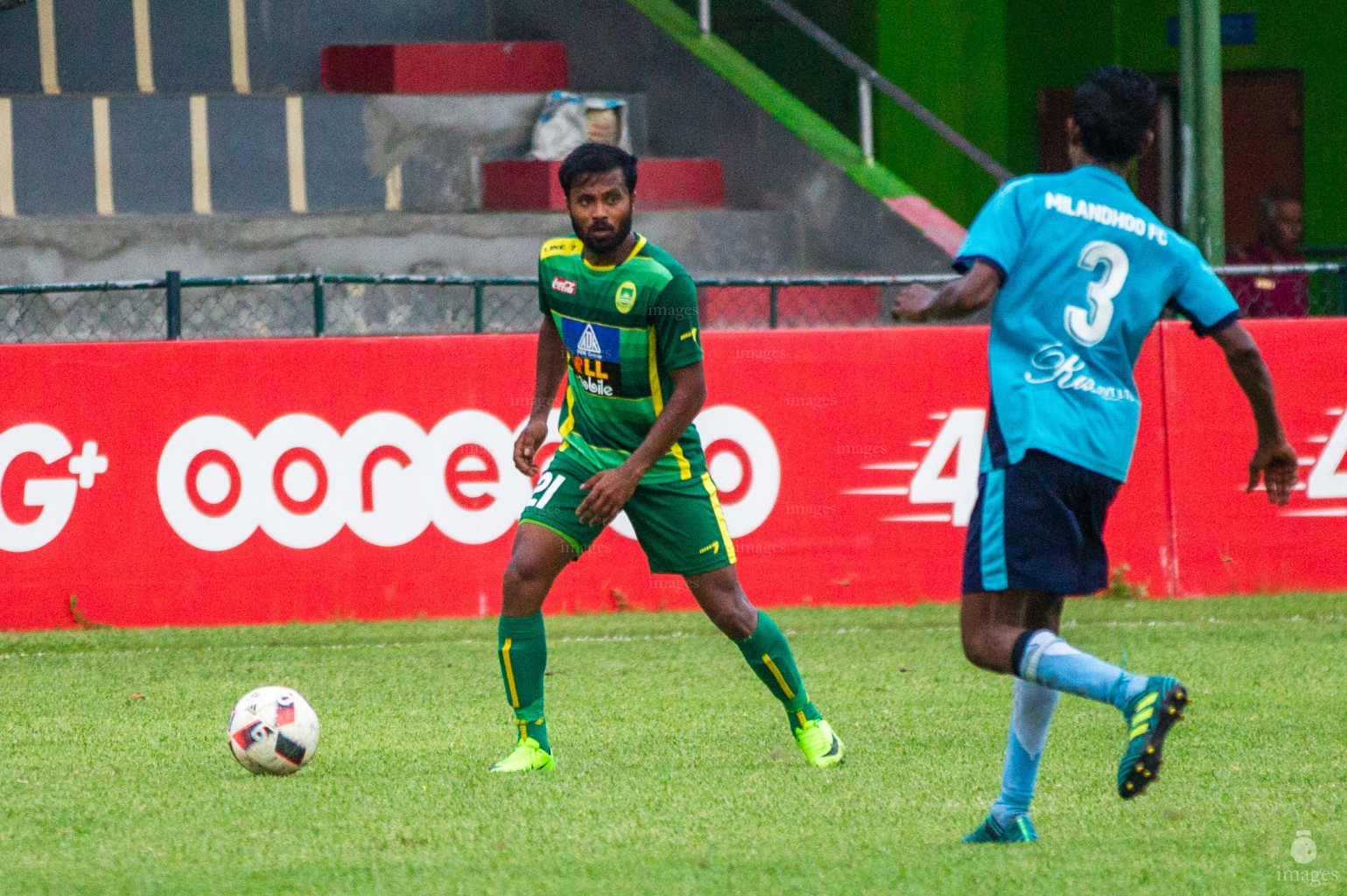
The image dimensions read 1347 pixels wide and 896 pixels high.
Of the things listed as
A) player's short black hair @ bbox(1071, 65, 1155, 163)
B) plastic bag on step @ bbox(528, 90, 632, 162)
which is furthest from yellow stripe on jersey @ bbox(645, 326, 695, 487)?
plastic bag on step @ bbox(528, 90, 632, 162)

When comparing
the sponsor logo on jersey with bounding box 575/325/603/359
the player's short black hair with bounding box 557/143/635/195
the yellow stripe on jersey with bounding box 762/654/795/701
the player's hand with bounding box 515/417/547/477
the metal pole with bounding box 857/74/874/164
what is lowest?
the yellow stripe on jersey with bounding box 762/654/795/701

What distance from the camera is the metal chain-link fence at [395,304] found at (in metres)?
10.8

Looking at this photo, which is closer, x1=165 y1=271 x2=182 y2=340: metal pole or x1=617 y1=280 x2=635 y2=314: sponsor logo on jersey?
x1=617 y1=280 x2=635 y2=314: sponsor logo on jersey

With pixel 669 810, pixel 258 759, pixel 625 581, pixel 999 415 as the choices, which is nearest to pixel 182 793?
pixel 258 759

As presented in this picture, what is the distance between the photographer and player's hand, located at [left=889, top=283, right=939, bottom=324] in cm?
462

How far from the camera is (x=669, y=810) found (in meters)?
5.75

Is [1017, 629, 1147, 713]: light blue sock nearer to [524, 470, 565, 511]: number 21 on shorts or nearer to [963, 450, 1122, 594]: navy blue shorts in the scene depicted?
[963, 450, 1122, 594]: navy blue shorts

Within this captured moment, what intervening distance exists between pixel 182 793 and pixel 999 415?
281cm

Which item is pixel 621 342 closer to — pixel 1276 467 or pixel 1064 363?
pixel 1064 363

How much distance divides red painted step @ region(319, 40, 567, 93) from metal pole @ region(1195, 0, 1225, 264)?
244 inches

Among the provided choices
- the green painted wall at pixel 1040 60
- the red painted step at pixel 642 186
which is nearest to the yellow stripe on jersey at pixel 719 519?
the red painted step at pixel 642 186

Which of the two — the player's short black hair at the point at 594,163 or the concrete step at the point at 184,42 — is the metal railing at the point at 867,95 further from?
the player's short black hair at the point at 594,163

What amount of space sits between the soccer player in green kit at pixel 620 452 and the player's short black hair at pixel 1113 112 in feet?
5.65

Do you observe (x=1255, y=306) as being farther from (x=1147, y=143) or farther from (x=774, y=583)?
(x=1147, y=143)
